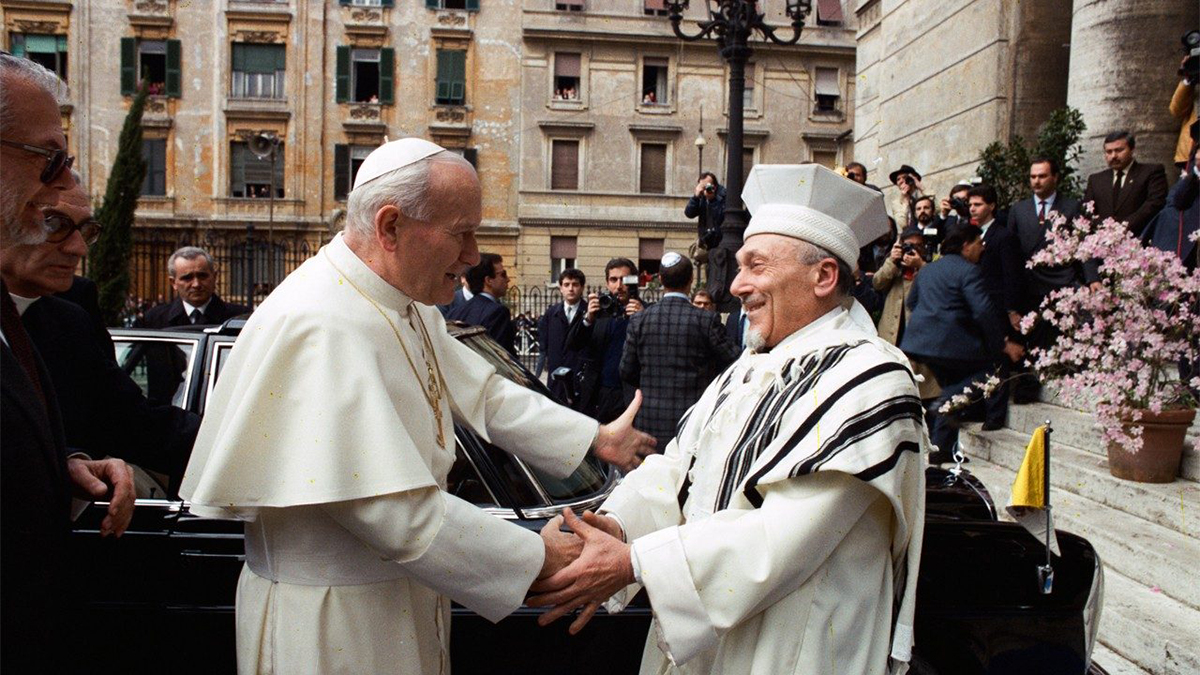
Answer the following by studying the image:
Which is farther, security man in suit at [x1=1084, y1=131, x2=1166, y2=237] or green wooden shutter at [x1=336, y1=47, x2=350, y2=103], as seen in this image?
green wooden shutter at [x1=336, y1=47, x2=350, y2=103]

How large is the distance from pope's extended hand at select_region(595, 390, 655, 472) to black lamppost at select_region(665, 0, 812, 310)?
23.1 feet

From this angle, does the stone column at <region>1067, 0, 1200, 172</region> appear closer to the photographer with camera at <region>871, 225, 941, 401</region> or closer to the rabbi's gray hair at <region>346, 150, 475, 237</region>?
the photographer with camera at <region>871, 225, 941, 401</region>

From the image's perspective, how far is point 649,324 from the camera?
6.57m

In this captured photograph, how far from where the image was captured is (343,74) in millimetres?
36125

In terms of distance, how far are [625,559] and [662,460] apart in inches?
21.2

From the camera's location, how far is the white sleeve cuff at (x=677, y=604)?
2133 mm

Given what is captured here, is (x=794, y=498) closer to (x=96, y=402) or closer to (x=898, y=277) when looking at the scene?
(x=96, y=402)

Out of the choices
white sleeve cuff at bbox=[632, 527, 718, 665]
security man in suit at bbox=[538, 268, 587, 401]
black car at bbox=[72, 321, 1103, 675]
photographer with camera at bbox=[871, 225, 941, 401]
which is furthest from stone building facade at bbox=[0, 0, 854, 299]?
white sleeve cuff at bbox=[632, 527, 718, 665]

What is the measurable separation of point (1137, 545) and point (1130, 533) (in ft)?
0.60

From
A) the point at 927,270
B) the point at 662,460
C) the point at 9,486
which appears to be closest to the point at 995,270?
the point at 927,270

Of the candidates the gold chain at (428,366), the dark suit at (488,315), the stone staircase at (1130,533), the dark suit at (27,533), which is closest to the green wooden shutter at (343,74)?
the dark suit at (488,315)

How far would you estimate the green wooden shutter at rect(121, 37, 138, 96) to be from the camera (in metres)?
35.4

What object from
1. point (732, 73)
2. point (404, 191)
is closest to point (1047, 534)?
point (404, 191)

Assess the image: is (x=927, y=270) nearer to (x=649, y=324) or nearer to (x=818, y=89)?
(x=649, y=324)
